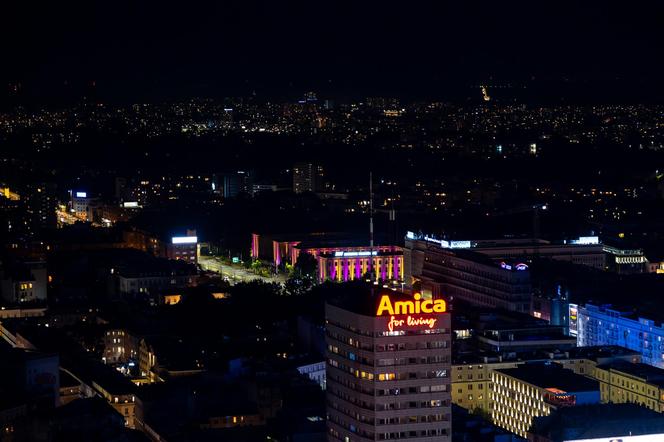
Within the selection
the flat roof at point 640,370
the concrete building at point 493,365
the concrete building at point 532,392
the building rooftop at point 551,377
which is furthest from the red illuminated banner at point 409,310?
the flat roof at point 640,370

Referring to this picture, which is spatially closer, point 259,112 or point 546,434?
point 546,434

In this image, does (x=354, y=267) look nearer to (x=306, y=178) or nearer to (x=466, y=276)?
(x=466, y=276)

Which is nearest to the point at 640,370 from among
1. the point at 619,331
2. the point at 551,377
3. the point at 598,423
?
the point at 551,377

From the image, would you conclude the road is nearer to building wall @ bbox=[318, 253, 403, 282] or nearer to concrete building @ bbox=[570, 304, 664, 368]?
building wall @ bbox=[318, 253, 403, 282]

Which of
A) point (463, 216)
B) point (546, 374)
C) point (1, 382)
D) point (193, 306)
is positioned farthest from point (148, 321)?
point (463, 216)

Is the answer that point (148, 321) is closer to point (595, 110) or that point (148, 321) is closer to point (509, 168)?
point (509, 168)
